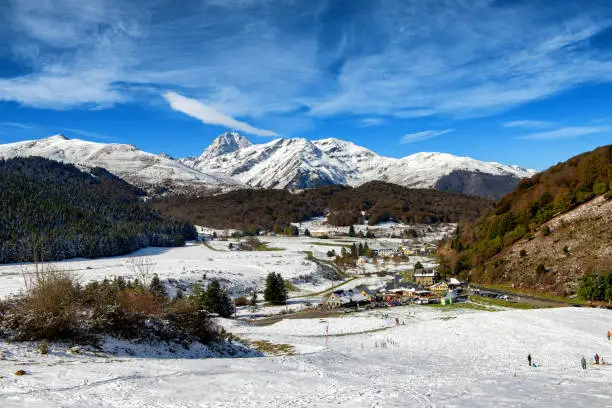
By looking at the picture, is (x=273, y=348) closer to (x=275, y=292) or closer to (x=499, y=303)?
(x=275, y=292)

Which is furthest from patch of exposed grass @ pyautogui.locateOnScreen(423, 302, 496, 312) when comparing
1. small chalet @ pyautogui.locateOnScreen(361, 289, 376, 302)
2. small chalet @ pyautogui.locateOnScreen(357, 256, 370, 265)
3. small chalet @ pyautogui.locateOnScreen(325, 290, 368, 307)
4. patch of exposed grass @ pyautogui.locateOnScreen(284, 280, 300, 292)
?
small chalet @ pyautogui.locateOnScreen(357, 256, 370, 265)

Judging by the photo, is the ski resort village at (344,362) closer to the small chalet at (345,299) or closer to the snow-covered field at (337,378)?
the snow-covered field at (337,378)

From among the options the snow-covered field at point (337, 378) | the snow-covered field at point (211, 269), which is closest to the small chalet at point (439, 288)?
the snow-covered field at point (211, 269)

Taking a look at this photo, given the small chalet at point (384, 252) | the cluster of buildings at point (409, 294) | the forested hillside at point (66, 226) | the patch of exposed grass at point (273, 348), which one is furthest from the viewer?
the small chalet at point (384, 252)

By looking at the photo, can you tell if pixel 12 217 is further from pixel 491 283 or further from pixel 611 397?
pixel 611 397

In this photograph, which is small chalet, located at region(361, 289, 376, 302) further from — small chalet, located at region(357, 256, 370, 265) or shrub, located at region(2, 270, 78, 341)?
shrub, located at region(2, 270, 78, 341)

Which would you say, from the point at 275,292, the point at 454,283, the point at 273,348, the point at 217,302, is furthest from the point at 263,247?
the point at 273,348
